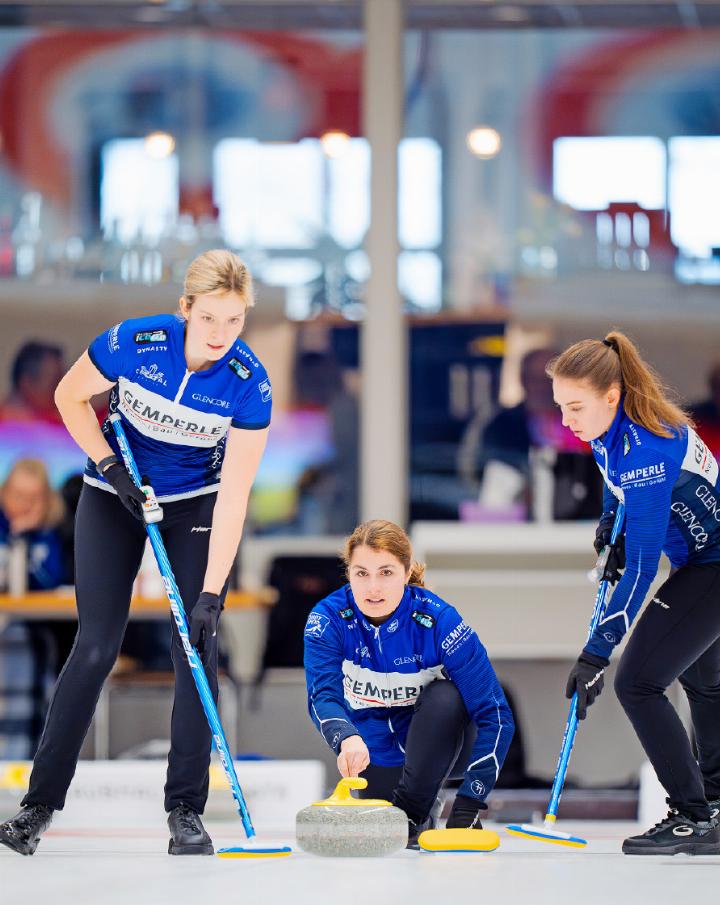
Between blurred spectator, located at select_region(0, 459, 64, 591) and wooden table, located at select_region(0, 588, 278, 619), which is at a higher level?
blurred spectator, located at select_region(0, 459, 64, 591)

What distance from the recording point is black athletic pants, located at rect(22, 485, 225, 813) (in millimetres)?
2729

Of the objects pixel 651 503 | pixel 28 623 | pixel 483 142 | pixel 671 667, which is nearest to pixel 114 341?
pixel 651 503

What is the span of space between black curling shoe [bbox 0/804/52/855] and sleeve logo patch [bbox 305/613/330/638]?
631 mm

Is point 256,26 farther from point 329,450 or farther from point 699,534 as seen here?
point 699,534

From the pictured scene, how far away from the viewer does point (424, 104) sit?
5531 mm

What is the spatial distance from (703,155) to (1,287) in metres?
2.85

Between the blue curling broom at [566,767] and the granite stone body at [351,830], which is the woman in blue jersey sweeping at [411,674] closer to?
the blue curling broom at [566,767]

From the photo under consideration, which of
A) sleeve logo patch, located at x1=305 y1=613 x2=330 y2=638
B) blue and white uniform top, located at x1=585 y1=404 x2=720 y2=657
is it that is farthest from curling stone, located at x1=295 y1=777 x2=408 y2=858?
blue and white uniform top, located at x1=585 y1=404 x2=720 y2=657

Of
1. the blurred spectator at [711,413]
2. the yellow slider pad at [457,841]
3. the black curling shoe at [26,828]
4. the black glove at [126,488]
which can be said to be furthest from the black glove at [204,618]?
the blurred spectator at [711,413]

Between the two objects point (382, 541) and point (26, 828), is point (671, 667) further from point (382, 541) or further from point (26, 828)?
point (26, 828)

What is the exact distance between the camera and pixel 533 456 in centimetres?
543

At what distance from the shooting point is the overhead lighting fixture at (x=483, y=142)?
5.57m

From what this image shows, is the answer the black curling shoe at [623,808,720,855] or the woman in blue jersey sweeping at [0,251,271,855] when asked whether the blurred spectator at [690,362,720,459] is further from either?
the woman in blue jersey sweeping at [0,251,271,855]

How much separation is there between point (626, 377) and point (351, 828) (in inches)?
39.8
